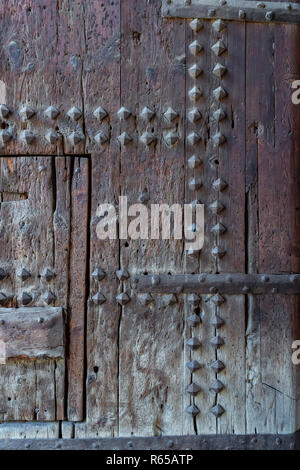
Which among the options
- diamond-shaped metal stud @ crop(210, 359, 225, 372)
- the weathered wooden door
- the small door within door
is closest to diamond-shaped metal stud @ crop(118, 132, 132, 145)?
the weathered wooden door

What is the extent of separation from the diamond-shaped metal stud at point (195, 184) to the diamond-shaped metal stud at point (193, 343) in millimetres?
439

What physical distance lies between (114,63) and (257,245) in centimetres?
68

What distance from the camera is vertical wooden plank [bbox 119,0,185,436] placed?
1182 millimetres

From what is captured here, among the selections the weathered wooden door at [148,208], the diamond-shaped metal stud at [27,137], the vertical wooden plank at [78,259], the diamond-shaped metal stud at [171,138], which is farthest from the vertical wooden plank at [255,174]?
the diamond-shaped metal stud at [27,137]

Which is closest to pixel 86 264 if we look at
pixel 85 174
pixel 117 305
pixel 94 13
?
pixel 117 305

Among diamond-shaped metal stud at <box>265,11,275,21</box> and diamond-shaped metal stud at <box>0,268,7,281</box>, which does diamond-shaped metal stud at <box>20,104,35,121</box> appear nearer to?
diamond-shaped metal stud at <box>0,268,7,281</box>

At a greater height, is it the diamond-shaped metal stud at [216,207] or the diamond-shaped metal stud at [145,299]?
the diamond-shaped metal stud at [216,207]

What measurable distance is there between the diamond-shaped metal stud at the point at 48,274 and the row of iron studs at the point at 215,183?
40cm

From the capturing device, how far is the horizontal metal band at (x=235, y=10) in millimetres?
1200

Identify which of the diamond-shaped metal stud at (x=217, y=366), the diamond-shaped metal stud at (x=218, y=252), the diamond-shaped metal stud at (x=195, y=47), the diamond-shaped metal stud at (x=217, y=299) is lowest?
the diamond-shaped metal stud at (x=217, y=366)

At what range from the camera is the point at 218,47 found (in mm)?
1191

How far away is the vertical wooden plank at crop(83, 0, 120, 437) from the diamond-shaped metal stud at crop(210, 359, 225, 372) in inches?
11.0

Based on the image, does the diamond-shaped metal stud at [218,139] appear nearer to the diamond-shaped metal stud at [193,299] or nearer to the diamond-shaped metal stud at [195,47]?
the diamond-shaped metal stud at [195,47]
